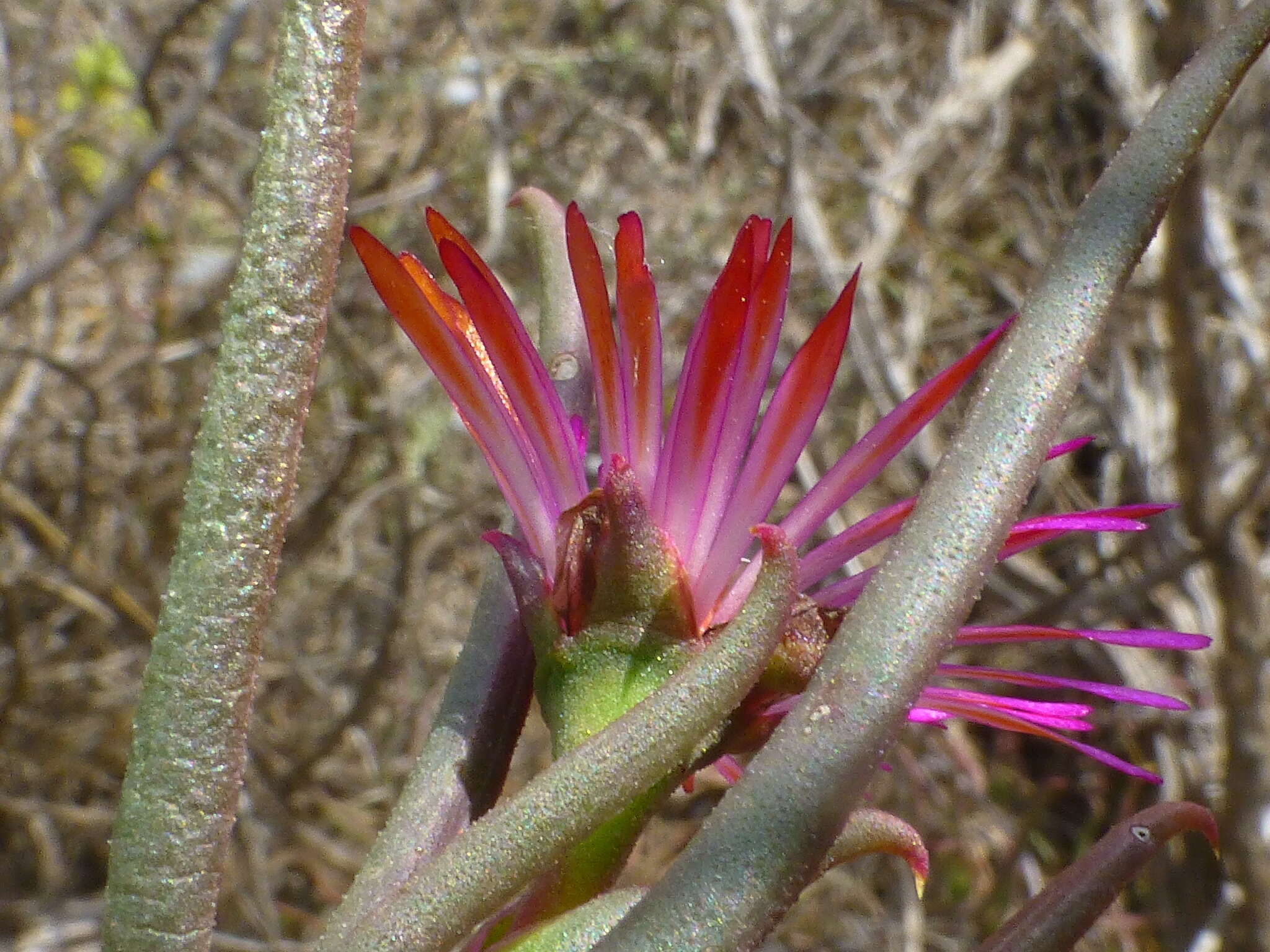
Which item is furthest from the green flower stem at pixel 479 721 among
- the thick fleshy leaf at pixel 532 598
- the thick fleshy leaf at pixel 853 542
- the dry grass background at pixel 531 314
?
the dry grass background at pixel 531 314

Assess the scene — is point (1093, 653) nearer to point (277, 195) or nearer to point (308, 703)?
point (308, 703)

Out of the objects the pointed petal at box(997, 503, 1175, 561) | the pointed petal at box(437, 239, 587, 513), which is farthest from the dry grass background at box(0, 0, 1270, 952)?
the pointed petal at box(437, 239, 587, 513)

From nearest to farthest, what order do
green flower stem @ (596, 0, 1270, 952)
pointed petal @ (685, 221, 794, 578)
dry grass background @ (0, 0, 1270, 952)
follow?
green flower stem @ (596, 0, 1270, 952), pointed petal @ (685, 221, 794, 578), dry grass background @ (0, 0, 1270, 952)

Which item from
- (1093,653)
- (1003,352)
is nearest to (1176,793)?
(1093,653)

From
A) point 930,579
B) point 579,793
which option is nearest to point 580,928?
point 579,793

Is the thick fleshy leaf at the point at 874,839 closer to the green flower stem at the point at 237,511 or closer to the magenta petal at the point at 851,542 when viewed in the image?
the magenta petal at the point at 851,542

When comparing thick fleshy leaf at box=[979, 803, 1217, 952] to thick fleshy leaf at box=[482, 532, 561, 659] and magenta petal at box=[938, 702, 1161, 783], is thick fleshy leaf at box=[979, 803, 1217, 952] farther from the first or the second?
thick fleshy leaf at box=[482, 532, 561, 659]

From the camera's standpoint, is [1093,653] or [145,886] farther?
[1093,653]

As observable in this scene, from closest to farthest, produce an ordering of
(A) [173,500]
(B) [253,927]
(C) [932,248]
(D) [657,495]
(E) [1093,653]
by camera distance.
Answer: (D) [657,495], (B) [253,927], (A) [173,500], (E) [1093,653], (C) [932,248]
